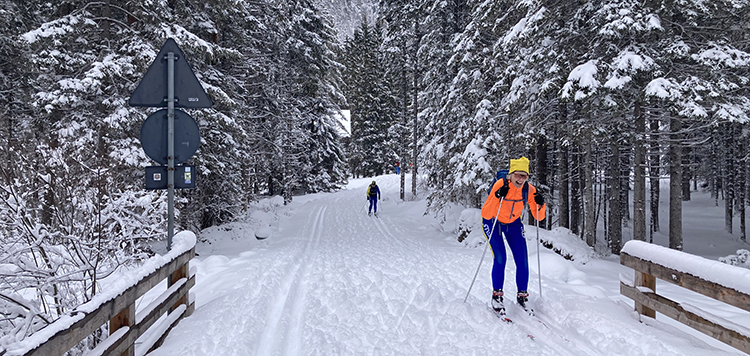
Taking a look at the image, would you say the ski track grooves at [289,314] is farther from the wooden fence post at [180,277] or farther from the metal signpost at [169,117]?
the metal signpost at [169,117]

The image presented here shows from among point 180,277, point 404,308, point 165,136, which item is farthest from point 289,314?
point 165,136

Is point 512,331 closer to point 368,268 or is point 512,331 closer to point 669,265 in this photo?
point 669,265

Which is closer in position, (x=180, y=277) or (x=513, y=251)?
(x=180, y=277)

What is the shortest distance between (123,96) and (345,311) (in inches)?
310

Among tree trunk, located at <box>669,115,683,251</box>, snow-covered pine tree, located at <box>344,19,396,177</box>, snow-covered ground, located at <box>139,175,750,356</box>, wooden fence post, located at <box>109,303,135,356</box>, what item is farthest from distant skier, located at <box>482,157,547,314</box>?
snow-covered pine tree, located at <box>344,19,396,177</box>

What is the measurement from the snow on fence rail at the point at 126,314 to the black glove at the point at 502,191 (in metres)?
4.05

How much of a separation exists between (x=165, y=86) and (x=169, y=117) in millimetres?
452

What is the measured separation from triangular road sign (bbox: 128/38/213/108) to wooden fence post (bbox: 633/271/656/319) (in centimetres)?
540

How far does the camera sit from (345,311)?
5.31 meters

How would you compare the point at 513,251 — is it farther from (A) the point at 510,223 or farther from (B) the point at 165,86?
(B) the point at 165,86

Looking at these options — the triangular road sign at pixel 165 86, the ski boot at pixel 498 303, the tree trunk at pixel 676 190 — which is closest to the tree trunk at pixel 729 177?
the tree trunk at pixel 676 190

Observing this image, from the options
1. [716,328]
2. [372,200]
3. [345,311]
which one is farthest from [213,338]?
[372,200]

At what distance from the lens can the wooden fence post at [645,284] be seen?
443cm

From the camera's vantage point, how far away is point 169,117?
438 cm
